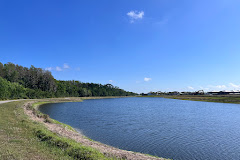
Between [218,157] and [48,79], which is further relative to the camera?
[48,79]

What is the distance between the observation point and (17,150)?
11422 mm

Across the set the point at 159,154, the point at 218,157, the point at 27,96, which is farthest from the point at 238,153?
the point at 27,96

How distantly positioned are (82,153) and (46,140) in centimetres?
501

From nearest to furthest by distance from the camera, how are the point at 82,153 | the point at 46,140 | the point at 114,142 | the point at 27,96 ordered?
the point at 82,153 < the point at 46,140 < the point at 114,142 < the point at 27,96

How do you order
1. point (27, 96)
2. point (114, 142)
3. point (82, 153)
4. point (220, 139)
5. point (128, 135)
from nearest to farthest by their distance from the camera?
point (82, 153) < point (114, 142) < point (220, 139) < point (128, 135) < point (27, 96)

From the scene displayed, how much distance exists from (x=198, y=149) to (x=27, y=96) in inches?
3729

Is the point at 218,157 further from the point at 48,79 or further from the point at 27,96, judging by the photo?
the point at 48,79

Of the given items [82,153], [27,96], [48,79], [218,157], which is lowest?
[218,157]

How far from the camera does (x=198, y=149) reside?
63.8ft

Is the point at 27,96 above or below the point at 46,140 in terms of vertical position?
above

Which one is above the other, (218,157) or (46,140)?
(46,140)

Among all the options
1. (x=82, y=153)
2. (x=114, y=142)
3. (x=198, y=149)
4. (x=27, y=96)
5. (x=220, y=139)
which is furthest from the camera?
(x=27, y=96)

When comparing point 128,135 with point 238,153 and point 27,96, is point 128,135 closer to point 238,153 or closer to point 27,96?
point 238,153

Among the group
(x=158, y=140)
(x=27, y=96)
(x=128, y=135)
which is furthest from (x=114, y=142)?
(x=27, y=96)
